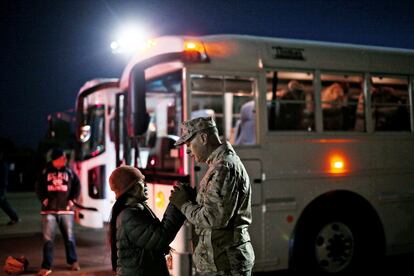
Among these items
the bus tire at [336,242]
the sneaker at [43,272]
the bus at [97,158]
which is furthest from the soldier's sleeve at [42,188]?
the bus tire at [336,242]

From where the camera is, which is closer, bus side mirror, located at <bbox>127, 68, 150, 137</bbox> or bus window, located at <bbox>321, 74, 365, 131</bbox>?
bus side mirror, located at <bbox>127, 68, 150, 137</bbox>

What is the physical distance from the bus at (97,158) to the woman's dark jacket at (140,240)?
22.5 ft

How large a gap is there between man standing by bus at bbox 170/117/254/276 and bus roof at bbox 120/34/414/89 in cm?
271

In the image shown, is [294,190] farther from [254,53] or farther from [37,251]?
[37,251]

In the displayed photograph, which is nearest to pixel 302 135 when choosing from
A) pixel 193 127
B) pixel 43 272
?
pixel 193 127

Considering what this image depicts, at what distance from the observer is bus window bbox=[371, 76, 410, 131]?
7.58 m

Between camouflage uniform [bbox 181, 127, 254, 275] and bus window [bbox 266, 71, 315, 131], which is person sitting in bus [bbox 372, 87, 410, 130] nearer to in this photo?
bus window [bbox 266, 71, 315, 131]

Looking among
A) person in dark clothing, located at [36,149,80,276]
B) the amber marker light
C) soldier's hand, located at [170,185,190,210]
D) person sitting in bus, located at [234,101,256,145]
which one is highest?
person sitting in bus, located at [234,101,256,145]

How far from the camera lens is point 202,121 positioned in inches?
145

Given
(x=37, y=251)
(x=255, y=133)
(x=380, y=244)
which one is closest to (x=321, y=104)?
(x=255, y=133)

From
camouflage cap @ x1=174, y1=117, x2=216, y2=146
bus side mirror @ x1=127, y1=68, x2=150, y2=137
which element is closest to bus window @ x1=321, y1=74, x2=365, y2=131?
bus side mirror @ x1=127, y1=68, x2=150, y2=137

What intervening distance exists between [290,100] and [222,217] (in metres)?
3.82

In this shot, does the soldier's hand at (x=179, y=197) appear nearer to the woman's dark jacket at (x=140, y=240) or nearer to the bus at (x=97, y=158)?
the woman's dark jacket at (x=140, y=240)

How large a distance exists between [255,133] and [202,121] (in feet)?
10.3
